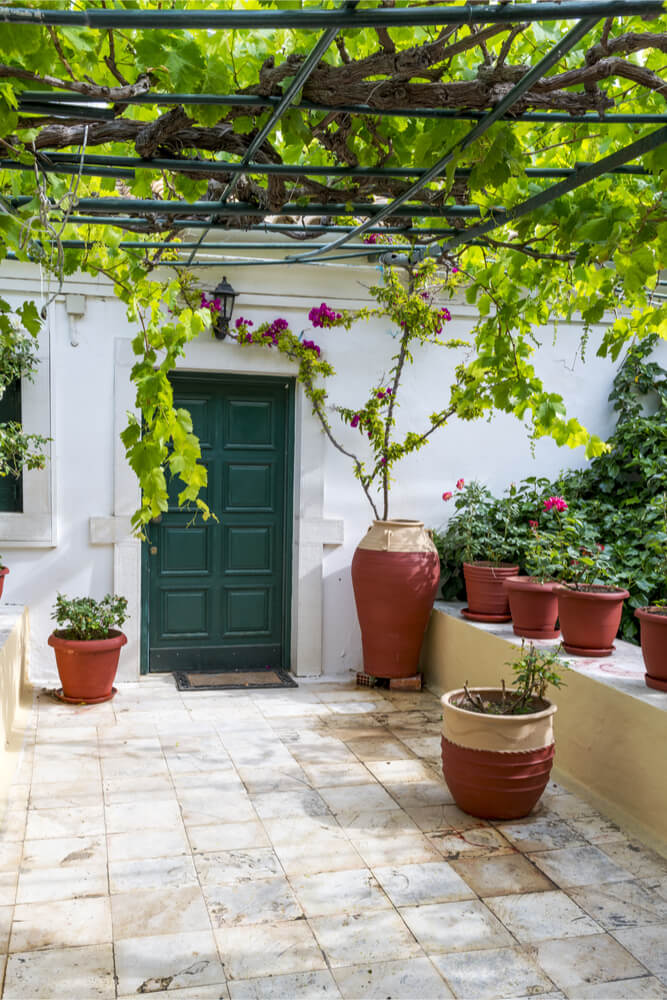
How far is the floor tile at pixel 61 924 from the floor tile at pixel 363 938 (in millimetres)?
669

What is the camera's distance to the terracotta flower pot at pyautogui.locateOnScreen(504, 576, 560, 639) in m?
4.80

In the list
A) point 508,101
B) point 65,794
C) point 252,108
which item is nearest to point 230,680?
point 65,794

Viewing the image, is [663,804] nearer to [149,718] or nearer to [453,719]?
[453,719]

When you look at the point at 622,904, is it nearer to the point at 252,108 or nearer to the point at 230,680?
the point at 252,108

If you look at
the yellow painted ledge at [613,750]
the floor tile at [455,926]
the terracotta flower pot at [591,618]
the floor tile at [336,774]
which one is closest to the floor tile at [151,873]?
the floor tile at [455,926]

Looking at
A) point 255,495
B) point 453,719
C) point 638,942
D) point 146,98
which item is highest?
point 146,98

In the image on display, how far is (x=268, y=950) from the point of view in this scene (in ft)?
8.68

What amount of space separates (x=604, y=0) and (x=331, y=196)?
1.31 m

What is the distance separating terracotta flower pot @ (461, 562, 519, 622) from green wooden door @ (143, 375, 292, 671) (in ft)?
4.39

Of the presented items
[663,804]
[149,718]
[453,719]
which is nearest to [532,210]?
→ [453,719]

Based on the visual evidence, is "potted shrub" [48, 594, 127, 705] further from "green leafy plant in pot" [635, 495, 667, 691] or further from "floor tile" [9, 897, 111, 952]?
"green leafy plant in pot" [635, 495, 667, 691]

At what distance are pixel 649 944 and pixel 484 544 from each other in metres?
3.12

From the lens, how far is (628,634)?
5.00 metres

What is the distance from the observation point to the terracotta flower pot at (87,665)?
199 inches
